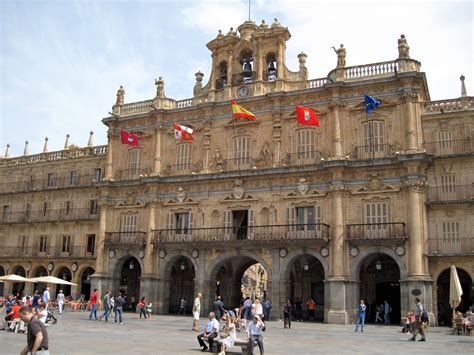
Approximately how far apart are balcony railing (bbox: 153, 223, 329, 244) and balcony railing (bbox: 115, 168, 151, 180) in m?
5.00

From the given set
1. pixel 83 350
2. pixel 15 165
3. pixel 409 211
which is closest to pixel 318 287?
pixel 409 211

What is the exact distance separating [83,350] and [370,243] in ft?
67.5

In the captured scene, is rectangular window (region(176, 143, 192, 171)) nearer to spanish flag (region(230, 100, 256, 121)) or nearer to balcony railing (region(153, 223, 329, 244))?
balcony railing (region(153, 223, 329, 244))

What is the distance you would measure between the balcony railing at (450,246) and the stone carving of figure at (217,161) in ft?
49.4

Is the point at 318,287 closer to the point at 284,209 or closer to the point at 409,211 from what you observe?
the point at 284,209

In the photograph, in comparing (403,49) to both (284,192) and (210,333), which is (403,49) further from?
(210,333)

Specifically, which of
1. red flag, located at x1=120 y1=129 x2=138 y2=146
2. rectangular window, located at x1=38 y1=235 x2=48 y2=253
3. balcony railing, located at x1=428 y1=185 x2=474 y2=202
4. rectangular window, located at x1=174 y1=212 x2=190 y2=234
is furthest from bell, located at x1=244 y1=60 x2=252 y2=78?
rectangular window, located at x1=38 y1=235 x2=48 y2=253

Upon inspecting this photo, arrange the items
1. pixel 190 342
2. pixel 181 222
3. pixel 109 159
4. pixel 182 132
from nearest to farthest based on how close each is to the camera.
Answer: pixel 190 342 → pixel 182 132 → pixel 181 222 → pixel 109 159

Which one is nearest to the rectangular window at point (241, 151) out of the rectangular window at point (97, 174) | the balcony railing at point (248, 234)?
the balcony railing at point (248, 234)

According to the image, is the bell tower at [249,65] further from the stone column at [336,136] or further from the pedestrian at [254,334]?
the pedestrian at [254,334]

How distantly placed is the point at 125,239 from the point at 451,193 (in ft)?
76.4

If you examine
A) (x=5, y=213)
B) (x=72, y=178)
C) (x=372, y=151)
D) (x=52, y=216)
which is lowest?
(x=52, y=216)

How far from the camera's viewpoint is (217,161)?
3847 centimetres

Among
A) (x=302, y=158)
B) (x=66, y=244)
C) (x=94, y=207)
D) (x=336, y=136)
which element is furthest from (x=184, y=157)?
(x=66, y=244)
